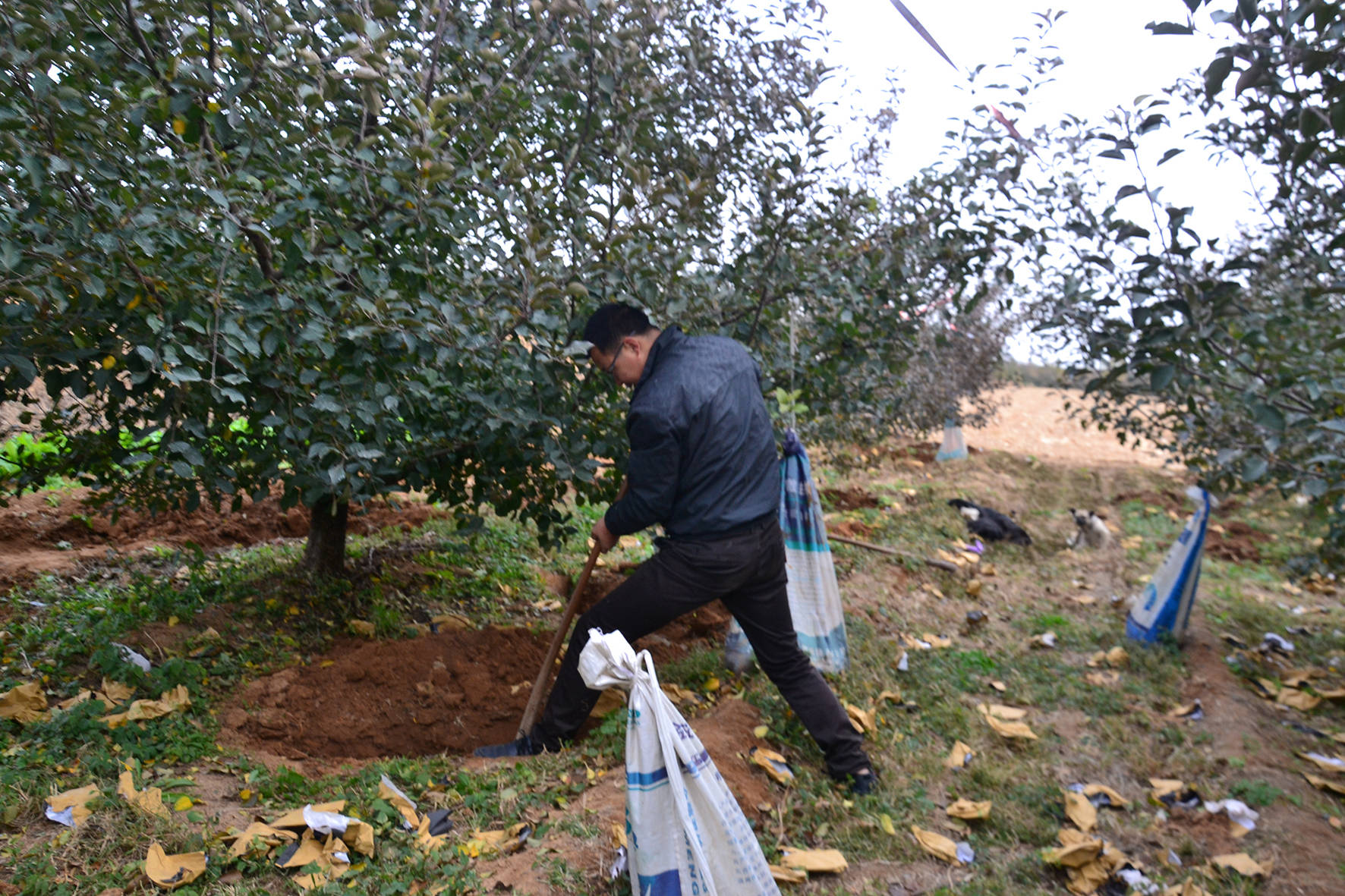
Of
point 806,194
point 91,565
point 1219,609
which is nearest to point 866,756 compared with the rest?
point 806,194

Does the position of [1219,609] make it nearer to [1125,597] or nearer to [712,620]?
[1125,597]

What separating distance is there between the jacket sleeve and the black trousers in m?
0.17

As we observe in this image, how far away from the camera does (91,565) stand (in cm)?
507

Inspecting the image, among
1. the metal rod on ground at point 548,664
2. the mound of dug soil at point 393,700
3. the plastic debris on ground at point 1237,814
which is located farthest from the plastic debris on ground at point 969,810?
the mound of dug soil at point 393,700

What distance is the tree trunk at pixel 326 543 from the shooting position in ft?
15.8

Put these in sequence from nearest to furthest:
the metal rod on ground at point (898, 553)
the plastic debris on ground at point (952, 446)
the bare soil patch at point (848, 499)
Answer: the metal rod on ground at point (898, 553) < the bare soil patch at point (848, 499) < the plastic debris on ground at point (952, 446)

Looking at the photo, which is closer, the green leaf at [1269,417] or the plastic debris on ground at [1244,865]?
the green leaf at [1269,417]

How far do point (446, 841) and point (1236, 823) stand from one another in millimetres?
2890

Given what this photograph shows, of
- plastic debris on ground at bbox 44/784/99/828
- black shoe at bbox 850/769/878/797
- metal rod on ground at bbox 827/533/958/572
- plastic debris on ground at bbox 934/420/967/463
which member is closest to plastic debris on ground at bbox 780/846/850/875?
black shoe at bbox 850/769/878/797

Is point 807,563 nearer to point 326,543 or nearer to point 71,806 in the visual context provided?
point 326,543

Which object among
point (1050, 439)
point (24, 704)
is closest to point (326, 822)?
point (24, 704)

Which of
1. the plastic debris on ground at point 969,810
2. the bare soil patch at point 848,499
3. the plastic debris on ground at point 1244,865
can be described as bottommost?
the plastic debris on ground at point 969,810

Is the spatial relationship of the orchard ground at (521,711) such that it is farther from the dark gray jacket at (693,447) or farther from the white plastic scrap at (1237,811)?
the dark gray jacket at (693,447)

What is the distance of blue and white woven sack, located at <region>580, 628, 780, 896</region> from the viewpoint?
2516 mm
